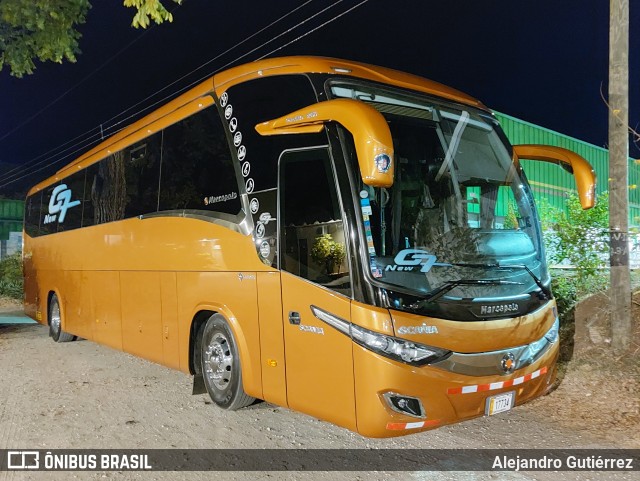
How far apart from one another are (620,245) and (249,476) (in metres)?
5.16

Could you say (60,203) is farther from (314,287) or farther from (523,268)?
(523,268)

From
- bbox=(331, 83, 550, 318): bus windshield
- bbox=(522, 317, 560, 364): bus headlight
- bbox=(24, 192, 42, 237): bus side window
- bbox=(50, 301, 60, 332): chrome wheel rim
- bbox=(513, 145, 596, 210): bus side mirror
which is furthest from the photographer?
bbox=(24, 192, 42, 237): bus side window

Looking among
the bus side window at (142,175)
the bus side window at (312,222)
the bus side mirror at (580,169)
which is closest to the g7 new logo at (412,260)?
the bus side window at (312,222)

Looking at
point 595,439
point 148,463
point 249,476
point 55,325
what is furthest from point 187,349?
point 55,325

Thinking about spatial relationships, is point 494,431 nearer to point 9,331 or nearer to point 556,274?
point 556,274

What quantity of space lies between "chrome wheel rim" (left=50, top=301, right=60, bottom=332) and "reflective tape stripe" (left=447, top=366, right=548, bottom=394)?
9.30 m

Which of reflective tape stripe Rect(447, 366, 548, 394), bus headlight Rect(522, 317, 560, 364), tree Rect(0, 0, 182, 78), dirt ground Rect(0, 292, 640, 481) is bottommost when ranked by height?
dirt ground Rect(0, 292, 640, 481)

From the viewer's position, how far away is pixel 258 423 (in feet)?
17.2

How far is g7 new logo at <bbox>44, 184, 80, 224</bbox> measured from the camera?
10.2 metres

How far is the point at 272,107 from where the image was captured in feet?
16.1

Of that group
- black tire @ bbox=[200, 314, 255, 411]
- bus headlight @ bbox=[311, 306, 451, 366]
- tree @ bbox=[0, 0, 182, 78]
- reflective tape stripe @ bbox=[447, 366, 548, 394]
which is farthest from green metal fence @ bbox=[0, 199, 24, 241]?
reflective tape stripe @ bbox=[447, 366, 548, 394]

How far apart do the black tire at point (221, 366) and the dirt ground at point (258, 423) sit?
18 cm

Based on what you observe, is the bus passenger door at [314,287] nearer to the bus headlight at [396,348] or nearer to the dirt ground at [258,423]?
the bus headlight at [396,348]

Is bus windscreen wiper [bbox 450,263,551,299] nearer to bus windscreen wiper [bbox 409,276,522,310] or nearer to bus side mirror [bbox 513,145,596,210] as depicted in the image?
bus windscreen wiper [bbox 409,276,522,310]
